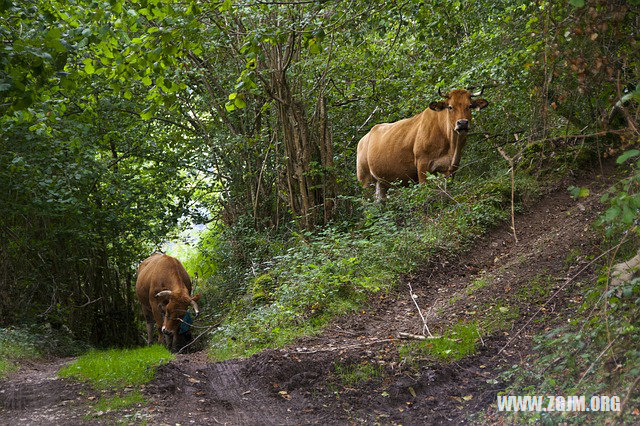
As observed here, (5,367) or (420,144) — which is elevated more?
(420,144)

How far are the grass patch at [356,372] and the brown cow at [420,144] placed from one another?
5.50 metres

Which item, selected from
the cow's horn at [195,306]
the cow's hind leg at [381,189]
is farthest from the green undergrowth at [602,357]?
the cow's hind leg at [381,189]

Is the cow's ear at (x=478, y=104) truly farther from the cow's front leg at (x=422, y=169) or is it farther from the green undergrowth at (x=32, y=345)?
the green undergrowth at (x=32, y=345)

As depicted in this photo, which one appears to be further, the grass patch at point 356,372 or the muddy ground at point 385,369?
the grass patch at point 356,372

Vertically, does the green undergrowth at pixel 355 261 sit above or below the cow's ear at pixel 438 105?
below

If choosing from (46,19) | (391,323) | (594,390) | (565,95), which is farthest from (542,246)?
(46,19)

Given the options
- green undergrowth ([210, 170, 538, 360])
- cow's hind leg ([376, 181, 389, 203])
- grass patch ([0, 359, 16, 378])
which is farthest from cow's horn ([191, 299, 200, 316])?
cow's hind leg ([376, 181, 389, 203])

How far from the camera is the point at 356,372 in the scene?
6.71m

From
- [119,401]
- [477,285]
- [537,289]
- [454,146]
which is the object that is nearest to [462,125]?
[454,146]

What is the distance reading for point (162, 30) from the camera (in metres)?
6.64

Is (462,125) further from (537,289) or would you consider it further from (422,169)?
(537,289)

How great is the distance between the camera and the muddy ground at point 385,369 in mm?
5871

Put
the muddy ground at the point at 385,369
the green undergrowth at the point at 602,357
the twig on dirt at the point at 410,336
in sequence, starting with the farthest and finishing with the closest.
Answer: the twig on dirt at the point at 410,336 < the muddy ground at the point at 385,369 < the green undergrowth at the point at 602,357

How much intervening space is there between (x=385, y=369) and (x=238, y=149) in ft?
27.1
